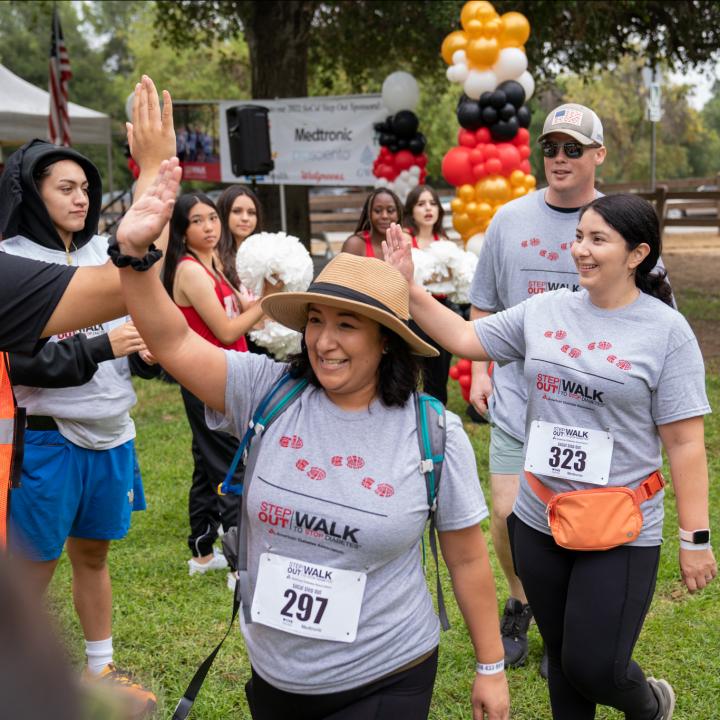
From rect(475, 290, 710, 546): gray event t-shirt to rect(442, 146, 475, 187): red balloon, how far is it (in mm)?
6383

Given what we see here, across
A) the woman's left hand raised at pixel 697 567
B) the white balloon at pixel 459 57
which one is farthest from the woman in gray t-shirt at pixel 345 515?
the white balloon at pixel 459 57

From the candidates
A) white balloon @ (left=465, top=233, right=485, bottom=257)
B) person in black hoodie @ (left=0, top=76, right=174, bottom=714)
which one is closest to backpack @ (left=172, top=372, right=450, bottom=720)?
person in black hoodie @ (left=0, top=76, right=174, bottom=714)

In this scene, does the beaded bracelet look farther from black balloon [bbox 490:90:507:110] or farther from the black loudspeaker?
the black loudspeaker

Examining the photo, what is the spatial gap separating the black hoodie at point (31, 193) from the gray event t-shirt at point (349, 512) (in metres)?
1.20

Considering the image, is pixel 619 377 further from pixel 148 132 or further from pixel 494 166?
pixel 494 166

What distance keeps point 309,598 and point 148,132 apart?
46.7 inches

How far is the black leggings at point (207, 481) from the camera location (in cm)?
484

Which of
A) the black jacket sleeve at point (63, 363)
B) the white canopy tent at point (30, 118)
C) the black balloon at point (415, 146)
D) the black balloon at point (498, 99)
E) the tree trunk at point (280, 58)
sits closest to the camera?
the black jacket sleeve at point (63, 363)

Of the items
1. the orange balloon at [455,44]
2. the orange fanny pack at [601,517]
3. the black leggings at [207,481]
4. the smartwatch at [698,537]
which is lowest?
the black leggings at [207,481]

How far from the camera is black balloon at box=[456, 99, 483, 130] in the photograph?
30.5ft

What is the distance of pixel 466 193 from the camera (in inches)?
370

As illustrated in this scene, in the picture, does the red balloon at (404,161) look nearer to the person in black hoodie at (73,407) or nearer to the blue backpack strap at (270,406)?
the person in black hoodie at (73,407)

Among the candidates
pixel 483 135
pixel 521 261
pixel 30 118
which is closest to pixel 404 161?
pixel 483 135

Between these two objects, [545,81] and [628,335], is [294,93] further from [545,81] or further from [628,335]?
[628,335]
